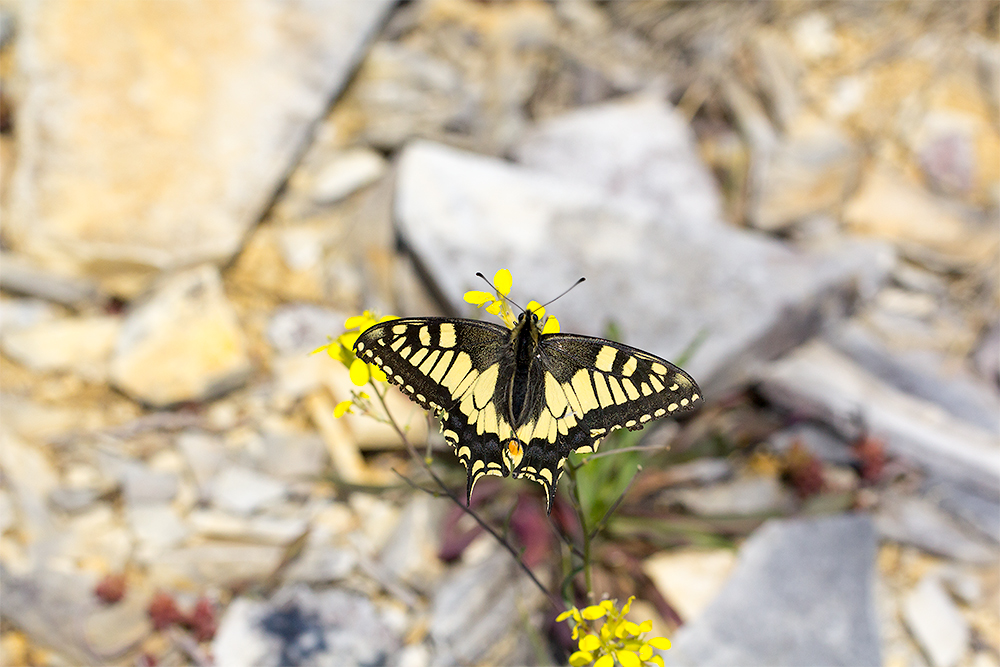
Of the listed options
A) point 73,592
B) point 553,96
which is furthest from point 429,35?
point 73,592

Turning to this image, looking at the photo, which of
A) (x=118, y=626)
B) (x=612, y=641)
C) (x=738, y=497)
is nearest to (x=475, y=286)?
(x=738, y=497)

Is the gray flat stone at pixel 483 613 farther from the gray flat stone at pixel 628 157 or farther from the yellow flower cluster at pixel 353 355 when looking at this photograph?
the gray flat stone at pixel 628 157

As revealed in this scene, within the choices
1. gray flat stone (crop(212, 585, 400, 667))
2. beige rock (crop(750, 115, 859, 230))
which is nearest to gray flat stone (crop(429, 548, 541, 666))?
gray flat stone (crop(212, 585, 400, 667))

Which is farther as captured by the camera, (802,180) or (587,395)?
(802,180)

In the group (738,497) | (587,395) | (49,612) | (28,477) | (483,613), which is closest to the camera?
(587,395)

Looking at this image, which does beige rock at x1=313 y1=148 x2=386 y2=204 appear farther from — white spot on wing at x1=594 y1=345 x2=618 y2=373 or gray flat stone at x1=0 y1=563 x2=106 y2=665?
white spot on wing at x1=594 y1=345 x2=618 y2=373

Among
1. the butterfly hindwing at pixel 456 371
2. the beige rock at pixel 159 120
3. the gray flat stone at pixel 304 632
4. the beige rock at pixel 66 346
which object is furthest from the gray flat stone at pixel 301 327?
the butterfly hindwing at pixel 456 371

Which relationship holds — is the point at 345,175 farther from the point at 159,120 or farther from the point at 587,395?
the point at 587,395
